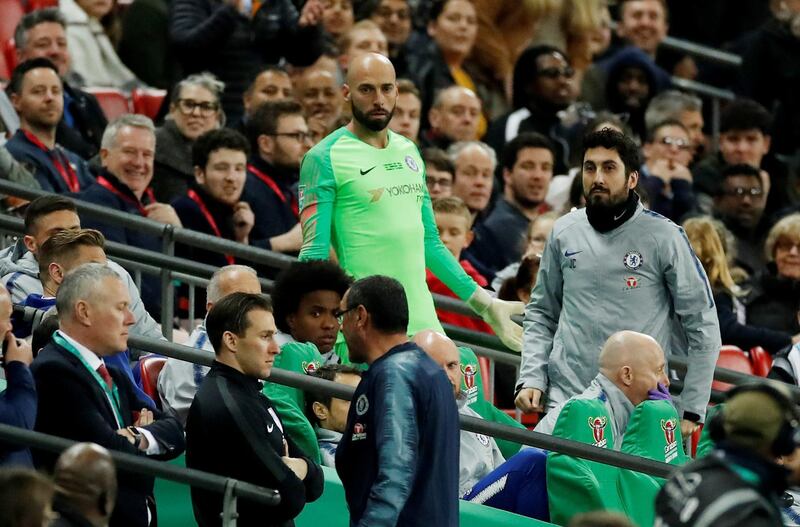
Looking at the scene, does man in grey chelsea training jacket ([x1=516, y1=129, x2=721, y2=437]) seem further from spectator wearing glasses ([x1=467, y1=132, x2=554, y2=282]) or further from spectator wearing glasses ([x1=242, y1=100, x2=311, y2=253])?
spectator wearing glasses ([x1=467, y1=132, x2=554, y2=282])

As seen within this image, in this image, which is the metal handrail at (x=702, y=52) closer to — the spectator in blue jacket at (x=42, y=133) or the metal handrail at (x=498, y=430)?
the spectator in blue jacket at (x=42, y=133)

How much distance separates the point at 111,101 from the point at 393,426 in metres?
7.03

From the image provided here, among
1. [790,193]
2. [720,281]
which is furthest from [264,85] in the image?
[790,193]

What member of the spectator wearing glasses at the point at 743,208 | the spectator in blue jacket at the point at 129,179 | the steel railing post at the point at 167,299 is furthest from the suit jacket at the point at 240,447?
the spectator wearing glasses at the point at 743,208

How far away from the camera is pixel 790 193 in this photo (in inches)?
569

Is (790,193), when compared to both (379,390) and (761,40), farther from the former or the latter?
(379,390)

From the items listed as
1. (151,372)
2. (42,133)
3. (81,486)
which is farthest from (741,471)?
(42,133)

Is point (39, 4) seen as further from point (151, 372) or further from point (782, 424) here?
point (782, 424)

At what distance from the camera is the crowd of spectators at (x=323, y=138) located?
860 centimetres

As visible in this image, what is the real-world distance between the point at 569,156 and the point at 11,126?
414cm

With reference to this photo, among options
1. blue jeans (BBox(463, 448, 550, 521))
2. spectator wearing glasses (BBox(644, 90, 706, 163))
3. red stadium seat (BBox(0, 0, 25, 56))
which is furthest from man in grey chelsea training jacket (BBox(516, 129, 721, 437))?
red stadium seat (BBox(0, 0, 25, 56))

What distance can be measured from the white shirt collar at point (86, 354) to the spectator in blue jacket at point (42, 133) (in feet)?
12.5

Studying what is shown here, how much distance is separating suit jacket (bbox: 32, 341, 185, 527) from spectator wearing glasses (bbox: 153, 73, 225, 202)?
4624mm

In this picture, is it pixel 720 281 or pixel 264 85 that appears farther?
pixel 264 85
